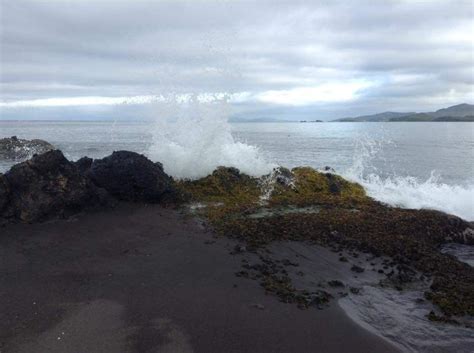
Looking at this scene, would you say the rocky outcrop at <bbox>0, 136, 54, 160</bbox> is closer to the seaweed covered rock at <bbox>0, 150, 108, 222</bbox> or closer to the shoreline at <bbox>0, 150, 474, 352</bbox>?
the shoreline at <bbox>0, 150, 474, 352</bbox>

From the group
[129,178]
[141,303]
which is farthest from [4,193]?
[141,303]

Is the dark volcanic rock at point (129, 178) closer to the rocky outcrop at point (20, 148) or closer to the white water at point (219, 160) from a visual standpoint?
the white water at point (219, 160)

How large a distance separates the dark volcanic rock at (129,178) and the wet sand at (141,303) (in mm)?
2566

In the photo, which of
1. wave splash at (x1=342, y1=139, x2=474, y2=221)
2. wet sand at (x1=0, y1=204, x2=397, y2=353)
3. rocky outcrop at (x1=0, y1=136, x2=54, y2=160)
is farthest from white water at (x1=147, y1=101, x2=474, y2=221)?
rocky outcrop at (x1=0, y1=136, x2=54, y2=160)

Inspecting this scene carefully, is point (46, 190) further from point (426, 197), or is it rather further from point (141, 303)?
point (426, 197)

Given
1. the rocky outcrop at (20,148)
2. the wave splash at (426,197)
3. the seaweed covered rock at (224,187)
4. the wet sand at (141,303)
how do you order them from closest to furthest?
the wet sand at (141,303)
the seaweed covered rock at (224,187)
the wave splash at (426,197)
the rocky outcrop at (20,148)

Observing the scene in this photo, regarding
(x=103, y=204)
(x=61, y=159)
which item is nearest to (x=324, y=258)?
(x=103, y=204)

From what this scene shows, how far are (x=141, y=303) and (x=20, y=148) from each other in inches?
1373

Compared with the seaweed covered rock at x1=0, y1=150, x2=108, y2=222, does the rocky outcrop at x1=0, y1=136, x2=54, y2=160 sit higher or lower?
lower

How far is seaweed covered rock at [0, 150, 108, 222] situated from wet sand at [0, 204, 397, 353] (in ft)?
1.88

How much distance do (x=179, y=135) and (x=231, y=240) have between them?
8.10 m

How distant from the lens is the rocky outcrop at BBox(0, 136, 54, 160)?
34.1 meters

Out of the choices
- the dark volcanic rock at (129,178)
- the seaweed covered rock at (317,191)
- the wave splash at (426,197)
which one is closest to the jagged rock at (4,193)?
the dark volcanic rock at (129,178)

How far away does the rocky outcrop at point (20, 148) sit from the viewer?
34062 mm
